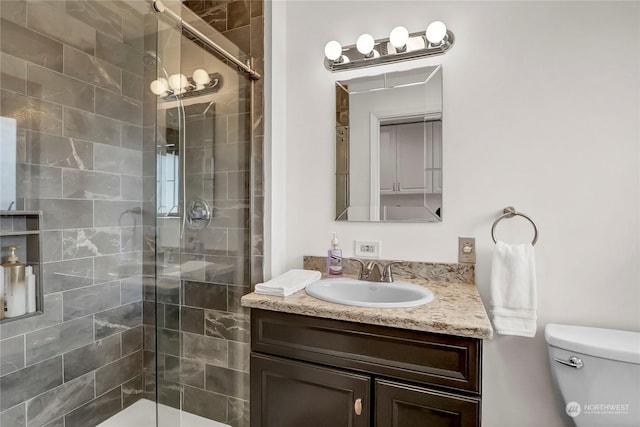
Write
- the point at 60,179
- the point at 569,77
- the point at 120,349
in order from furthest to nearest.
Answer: the point at 120,349 < the point at 60,179 < the point at 569,77

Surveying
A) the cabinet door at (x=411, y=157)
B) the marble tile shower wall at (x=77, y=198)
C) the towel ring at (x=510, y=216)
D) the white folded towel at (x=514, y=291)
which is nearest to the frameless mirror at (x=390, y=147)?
the cabinet door at (x=411, y=157)

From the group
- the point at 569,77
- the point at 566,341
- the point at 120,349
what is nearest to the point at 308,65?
the point at 569,77

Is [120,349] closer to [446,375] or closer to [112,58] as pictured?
[112,58]

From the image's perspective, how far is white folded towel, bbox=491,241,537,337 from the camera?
1.26m

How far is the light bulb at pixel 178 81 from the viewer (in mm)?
1503

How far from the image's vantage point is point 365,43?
155 cm

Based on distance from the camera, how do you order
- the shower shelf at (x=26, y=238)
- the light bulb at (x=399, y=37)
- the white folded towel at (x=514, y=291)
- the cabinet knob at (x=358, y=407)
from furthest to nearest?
1. the light bulb at (x=399, y=37)
2. the shower shelf at (x=26, y=238)
3. the white folded towel at (x=514, y=291)
4. the cabinet knob at (x=358, y=407)

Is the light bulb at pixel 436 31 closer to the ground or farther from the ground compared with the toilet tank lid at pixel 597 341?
farther from the ground

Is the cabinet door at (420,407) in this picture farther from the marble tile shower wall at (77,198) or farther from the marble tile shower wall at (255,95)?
the marble tile shower wall at (77,198)

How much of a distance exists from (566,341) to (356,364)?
77 cm

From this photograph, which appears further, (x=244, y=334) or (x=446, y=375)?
(x=244, y=334)

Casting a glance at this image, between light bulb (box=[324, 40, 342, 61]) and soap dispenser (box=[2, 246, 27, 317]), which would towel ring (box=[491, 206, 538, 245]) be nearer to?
light bulb (box=[324, 40, 342, 61])

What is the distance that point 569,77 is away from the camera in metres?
1.33

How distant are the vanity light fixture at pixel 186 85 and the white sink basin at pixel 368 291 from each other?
1.10 meters
